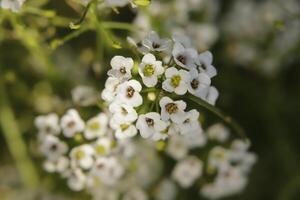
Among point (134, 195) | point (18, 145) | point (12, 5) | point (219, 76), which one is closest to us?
point (12, 5)

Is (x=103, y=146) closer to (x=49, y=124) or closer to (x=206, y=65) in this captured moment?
(x=49, y=124)

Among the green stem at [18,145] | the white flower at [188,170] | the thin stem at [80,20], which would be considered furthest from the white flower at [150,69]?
the green stem at [18,145]

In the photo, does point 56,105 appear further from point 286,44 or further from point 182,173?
point 286,44

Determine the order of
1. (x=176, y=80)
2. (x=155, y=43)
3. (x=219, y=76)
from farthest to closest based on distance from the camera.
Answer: (x=219, y=76), (x=155, y=43), (x=176, y=80)

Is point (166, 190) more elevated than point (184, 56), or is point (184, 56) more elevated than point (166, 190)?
point (184, 56)

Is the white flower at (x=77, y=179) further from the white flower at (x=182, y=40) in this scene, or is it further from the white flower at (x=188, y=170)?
the white flower at (x=182, y=40)

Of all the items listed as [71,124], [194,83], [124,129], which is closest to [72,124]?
[71,124]

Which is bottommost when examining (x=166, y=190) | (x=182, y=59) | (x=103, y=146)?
(x=166, y=190)
